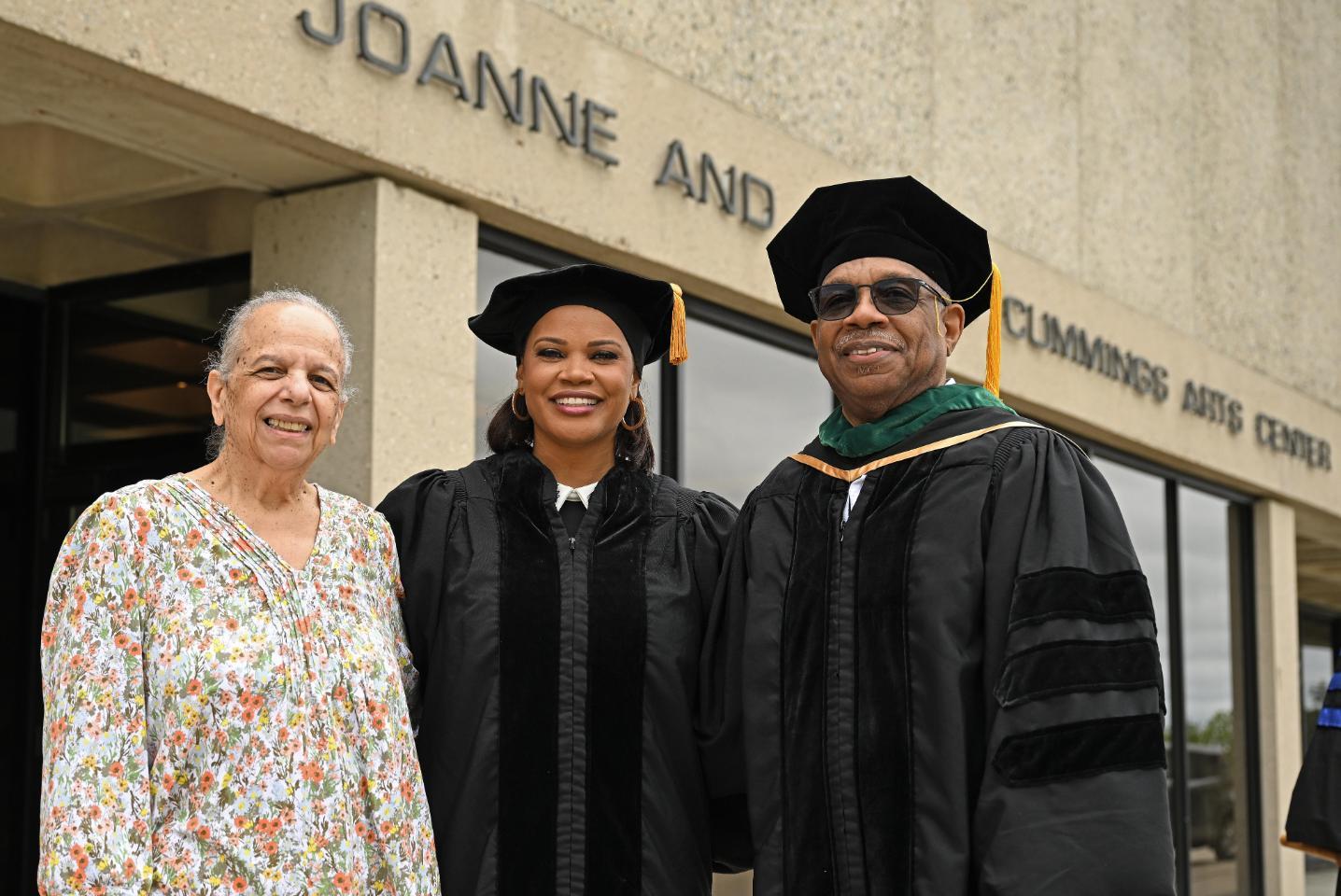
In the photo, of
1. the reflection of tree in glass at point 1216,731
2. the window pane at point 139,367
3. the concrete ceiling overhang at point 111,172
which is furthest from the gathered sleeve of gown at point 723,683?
the reflection of tree in glass at point 1216,731

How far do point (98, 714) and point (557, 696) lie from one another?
0.99m

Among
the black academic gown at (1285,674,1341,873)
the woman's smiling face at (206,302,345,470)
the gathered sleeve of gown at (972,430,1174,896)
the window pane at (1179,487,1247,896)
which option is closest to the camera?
the gathered sleeve of gown at (972,430,1174,896)

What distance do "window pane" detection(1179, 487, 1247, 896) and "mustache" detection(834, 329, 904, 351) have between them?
827cm

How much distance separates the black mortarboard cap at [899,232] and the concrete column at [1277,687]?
913 cm

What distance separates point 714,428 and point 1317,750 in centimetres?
274

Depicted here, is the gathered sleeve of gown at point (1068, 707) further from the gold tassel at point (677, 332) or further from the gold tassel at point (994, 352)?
the gold tassel at point (677, 332)

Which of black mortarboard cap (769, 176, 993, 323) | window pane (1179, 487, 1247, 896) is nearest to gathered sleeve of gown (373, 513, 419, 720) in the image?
black mortarboard cap (769, 176, 993, 323)

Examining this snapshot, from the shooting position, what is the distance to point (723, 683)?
3434 millimetres

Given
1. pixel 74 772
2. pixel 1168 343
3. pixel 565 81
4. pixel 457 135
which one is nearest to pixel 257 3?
pixel 457 135

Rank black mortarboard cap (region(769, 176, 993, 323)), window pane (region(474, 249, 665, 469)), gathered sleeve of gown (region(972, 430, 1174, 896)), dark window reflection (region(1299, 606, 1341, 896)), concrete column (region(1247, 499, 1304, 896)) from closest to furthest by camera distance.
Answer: gathered sleeve of gown (region(972, 430, 1174, 896)) → black mortarboard cap (region(769, 176, 993, 323)) → window pane (region(474, 249, 665, 469)) → concrete column (region(1247, 499, 1304, 896)) → dark window reflection (region(1299, 606, 1341, 896))

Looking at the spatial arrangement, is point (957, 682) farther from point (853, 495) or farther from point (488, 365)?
point (488, 365)

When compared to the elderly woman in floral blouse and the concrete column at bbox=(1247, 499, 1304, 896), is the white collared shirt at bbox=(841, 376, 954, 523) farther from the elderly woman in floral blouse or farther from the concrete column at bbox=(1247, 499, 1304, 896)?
the concrete column at bbox=(1247, 499, 1304, 896)

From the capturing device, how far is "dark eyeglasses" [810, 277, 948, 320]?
325 centimetres

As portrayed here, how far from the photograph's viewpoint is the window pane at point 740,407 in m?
6.91
